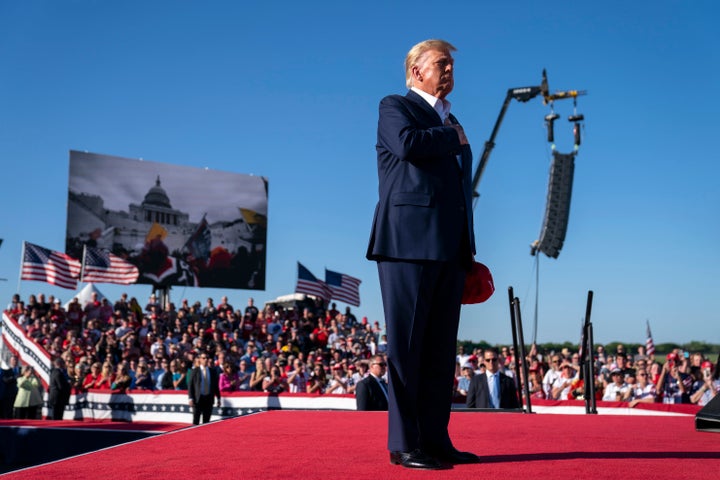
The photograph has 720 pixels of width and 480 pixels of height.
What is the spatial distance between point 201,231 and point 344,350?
15.0 m

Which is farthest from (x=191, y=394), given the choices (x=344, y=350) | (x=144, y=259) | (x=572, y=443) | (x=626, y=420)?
(x=144, y=259)

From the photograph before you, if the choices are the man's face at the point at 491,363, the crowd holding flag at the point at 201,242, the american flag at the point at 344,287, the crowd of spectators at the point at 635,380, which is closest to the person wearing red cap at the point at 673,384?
the crowd of spectators at the point at 635,380

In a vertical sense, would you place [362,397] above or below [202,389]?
above

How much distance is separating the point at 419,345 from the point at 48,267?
79.7 ft

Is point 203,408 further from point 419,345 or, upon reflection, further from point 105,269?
point 105,269

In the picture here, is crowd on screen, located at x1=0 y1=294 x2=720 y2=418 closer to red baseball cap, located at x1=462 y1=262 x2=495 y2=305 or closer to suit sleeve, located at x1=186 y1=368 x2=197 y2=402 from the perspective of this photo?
suit sleeve, located at x1=186 y1=368 x2=197 y2=402

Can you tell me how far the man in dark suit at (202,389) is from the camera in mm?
13830

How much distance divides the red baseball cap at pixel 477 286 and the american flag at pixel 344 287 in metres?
26.2

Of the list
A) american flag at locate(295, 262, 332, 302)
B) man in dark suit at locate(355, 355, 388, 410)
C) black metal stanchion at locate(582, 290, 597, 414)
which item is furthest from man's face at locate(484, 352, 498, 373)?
american flag at locate(295, 262, 332, 302)

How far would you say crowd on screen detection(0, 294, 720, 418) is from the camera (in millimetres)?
11445

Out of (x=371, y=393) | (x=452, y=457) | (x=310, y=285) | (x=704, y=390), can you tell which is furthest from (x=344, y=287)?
(x=452, y=457)

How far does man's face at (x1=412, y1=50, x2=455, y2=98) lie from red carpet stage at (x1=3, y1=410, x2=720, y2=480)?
57.9 inches

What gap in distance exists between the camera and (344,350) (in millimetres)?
20891

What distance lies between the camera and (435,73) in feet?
9.92
